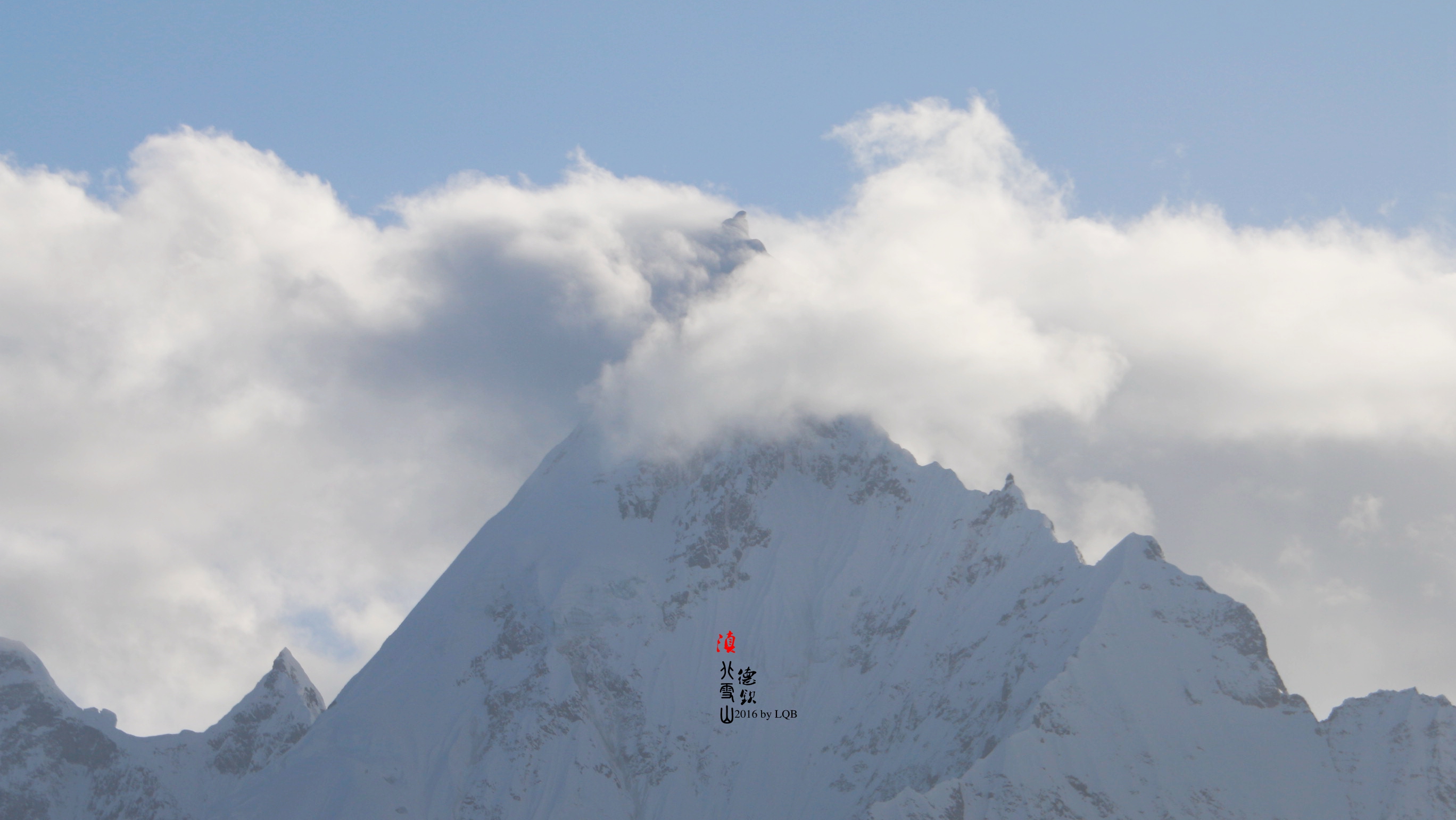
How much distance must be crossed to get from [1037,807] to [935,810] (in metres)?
14.5

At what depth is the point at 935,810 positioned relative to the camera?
199 m

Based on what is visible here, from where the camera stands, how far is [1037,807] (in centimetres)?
19975
